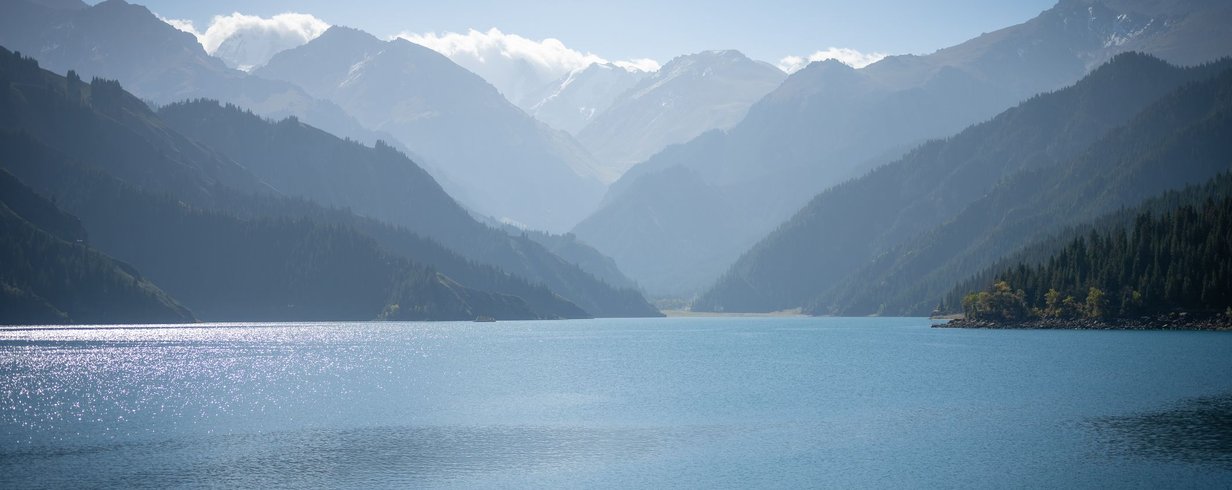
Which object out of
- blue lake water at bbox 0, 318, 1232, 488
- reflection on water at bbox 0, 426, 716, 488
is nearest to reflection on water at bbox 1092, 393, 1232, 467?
blue lake water at bbox 0, 318, 1232, 488

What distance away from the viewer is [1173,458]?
223ft

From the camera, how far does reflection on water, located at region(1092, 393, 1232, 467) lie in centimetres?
6925

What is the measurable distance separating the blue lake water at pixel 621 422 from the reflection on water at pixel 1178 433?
330 mm

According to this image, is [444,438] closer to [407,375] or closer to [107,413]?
[107,413]

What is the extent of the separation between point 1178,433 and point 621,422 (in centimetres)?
4516

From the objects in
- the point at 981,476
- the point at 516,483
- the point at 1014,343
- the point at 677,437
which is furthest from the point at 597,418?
the point at 1014,343

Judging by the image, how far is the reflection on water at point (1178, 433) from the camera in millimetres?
69250

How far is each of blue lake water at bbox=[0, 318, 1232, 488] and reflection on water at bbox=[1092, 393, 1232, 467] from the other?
330mm

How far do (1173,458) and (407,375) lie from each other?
9389 cm

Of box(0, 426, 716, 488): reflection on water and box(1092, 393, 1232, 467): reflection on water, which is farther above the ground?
box(1092, 393, 1232, 467): reflection on water

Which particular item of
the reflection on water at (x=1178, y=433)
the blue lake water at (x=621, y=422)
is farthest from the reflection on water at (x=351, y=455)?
the reflection on water at (x=1178, y=433)

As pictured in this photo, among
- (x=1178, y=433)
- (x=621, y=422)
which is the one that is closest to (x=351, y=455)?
(x=621, y=422)

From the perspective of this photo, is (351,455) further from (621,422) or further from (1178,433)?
(1178,433)

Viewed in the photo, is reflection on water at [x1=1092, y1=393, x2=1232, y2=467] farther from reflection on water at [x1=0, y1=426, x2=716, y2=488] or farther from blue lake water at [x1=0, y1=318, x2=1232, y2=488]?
reflection on water at [x1=0, y1=426, x2=716, y2=488]
